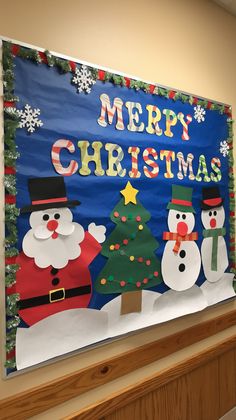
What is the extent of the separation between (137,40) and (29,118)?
687 mm

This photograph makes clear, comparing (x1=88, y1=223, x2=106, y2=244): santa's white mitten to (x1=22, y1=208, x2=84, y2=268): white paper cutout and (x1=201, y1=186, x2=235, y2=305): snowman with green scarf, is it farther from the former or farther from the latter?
(x1=201, y1=186, x2=235, y2=305): snowman with green scarf

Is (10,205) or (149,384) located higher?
(10,205)

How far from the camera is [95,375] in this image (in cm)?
141

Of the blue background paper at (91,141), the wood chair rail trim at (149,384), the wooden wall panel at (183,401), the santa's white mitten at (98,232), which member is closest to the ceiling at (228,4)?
the blue background paper at (91,141)

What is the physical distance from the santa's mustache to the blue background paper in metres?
0.04

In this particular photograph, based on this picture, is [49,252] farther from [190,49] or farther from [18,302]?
[190,49]

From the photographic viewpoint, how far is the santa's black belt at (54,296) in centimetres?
124

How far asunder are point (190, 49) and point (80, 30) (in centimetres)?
69

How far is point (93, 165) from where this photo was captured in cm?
143

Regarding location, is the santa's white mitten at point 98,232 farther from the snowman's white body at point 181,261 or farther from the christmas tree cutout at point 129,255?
the snowman's white body at point 181,261

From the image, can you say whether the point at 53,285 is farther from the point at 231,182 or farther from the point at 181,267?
the point at 231,182

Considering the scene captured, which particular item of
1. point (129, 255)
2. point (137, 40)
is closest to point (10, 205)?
point (129, 255)

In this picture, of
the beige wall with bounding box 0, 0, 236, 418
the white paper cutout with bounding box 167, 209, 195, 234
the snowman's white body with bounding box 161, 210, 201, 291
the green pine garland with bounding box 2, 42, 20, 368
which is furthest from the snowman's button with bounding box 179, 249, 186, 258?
the green pine garland with bounding box 2, 42, 20, 368

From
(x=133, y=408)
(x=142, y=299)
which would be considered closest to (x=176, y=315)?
(x=142, y=299)
